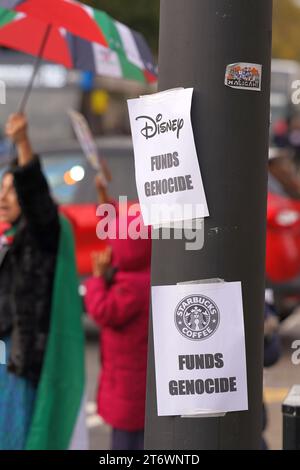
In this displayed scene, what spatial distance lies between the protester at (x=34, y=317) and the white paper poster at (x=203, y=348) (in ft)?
6.77

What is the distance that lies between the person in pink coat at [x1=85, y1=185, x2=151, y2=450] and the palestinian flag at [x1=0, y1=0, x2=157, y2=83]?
3.19 ft

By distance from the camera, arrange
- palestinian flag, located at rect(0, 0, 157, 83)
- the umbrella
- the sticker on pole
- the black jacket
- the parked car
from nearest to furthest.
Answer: the sticker on pole
palestinian flag, located at rect(0, 0, 157, 83)
the black jacket
the umbrella
the parked car

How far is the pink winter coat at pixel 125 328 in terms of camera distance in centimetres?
496

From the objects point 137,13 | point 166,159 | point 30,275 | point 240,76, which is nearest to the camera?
Result: point 240,76

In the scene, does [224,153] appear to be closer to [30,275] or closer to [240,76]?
[240,76]

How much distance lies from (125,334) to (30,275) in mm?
504

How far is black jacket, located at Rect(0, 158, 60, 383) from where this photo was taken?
4.96m

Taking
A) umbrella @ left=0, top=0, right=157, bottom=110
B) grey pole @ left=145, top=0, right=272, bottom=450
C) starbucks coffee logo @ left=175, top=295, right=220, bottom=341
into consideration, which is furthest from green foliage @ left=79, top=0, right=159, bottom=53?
starbucks coffee logo @ left=175, top=295, right=220, bottom=341

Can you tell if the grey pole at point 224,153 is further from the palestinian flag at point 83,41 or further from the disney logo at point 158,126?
the palestinian flag at point 83,41

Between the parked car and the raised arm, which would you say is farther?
the parked car

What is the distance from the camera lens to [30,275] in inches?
199

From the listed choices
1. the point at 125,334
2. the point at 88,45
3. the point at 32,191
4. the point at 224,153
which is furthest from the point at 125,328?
the point at 224,153

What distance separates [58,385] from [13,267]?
0.57m

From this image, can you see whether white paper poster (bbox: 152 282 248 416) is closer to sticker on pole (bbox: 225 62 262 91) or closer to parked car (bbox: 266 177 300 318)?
sticker on pole (bbox: 225 62 262 91)
